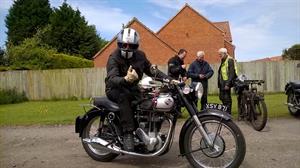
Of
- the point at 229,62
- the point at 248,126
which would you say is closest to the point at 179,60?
the point at 229,62

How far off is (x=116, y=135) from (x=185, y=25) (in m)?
45.8

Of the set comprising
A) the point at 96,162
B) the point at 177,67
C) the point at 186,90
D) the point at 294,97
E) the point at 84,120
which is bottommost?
the point at 96,162

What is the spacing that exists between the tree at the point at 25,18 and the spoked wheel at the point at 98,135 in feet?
234

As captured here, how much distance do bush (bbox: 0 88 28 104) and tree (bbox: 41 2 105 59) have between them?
131ft

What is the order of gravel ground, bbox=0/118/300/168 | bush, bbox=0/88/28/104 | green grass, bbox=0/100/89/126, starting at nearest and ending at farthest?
gravel ground, bbox=0/118/300/168, green grass, bbox=0/100/89/126, bush, bbox=0/88/28/104

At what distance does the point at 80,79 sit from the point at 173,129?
22388 millimetres

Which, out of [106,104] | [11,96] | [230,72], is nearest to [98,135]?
[106,104]

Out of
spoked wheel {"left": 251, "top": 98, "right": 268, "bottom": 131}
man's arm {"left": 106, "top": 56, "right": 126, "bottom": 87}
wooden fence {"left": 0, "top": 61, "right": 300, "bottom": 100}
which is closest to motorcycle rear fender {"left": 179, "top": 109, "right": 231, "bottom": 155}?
man's arm {"left": 106, "top": 56, "right": 126, "bottom": 87}

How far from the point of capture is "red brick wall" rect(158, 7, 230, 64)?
169 ft

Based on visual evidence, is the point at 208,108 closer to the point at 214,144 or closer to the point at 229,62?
the point at 214,144

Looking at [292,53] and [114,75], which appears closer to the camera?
[114,75]

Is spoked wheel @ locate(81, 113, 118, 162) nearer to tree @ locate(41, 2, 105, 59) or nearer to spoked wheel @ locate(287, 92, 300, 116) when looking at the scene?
spoked wheel @ locate(287, 92, 300, 116)

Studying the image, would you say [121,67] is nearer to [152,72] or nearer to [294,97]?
[152,72]

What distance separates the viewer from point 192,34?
52.1m
